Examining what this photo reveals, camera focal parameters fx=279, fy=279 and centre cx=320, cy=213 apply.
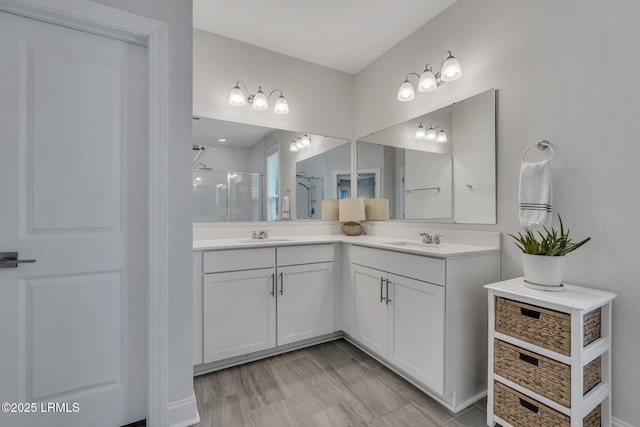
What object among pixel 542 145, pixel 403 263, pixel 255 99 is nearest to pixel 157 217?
pixel 403 263

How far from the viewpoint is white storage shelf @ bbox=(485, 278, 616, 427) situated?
1.16 metres

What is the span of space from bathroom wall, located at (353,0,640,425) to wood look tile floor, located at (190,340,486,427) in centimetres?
96

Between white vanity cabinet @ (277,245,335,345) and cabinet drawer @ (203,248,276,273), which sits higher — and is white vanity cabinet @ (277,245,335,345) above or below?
below

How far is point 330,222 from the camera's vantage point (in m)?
3.08

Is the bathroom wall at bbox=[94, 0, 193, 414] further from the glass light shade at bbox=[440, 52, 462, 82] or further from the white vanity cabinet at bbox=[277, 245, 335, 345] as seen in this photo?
the glass light shade at bbox=[440, 52, 462, 82]

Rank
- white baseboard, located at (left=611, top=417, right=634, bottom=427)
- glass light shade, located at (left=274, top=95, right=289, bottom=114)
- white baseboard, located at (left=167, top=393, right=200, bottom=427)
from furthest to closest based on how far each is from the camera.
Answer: glass light shade, located at (left=274, top=95, right=289, bottom=114), white baseboard, located at (left=167, top=393, right=200, bottom=427), white baseboard, located at (left=611, top=417, right=634, bottom=427)

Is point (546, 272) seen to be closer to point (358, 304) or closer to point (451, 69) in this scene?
point (358, 304)

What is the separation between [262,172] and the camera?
2635 mm

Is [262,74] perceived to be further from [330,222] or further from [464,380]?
[464,380]

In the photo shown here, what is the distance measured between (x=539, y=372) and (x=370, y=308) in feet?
3.49

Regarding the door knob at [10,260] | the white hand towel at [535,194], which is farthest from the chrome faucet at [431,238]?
the door knob at [10,260]

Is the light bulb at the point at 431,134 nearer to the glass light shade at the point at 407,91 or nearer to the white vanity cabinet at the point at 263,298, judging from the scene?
the glass light shade at the point at 407,91

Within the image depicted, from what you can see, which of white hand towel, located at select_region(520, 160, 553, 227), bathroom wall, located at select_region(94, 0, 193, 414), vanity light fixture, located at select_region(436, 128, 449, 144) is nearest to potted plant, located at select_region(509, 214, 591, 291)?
white hand towel, located at select_region(520, 160, 553, 227)

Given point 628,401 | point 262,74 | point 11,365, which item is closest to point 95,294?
point 11,365
